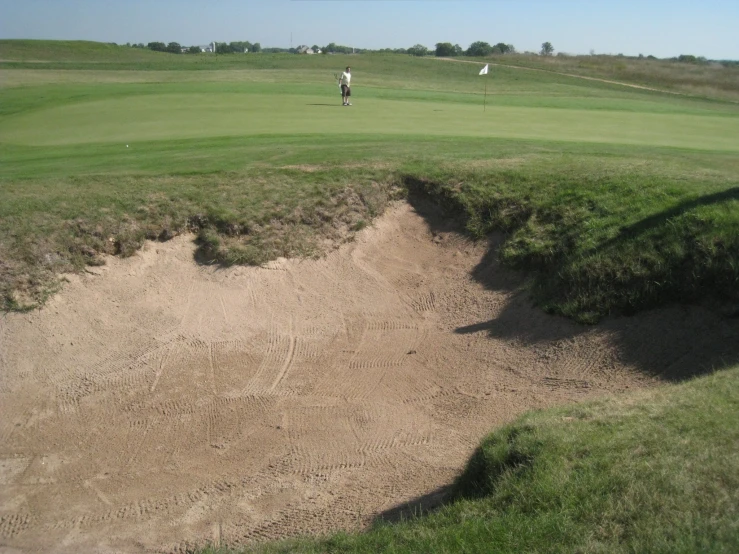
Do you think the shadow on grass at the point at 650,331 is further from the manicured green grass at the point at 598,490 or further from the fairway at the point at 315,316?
the manicured green grass at the point at 598,490

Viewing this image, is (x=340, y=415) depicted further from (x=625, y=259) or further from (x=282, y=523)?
(x=625, y=259)

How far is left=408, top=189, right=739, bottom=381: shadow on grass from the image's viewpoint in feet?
29.2

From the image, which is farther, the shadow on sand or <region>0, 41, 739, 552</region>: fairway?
the shadow on sand

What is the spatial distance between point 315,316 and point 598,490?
21.7ft

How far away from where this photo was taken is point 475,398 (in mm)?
9188

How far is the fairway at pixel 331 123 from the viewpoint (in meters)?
19.3

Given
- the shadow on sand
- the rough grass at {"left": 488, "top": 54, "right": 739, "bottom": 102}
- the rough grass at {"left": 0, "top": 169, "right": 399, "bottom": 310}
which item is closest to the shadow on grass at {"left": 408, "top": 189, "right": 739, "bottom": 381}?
the shadow on sand

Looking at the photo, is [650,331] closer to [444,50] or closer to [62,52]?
[62,52]

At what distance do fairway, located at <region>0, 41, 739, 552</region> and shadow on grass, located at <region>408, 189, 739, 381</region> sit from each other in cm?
4

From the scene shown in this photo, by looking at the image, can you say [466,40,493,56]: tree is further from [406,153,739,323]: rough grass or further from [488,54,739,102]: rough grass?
[406,153,739,323]: rough grass

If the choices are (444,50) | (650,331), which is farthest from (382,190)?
(444,50)

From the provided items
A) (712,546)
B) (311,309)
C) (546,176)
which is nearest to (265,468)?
(311,309)

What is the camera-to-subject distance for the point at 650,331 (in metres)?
9.49

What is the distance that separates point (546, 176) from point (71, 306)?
8.37 metres
